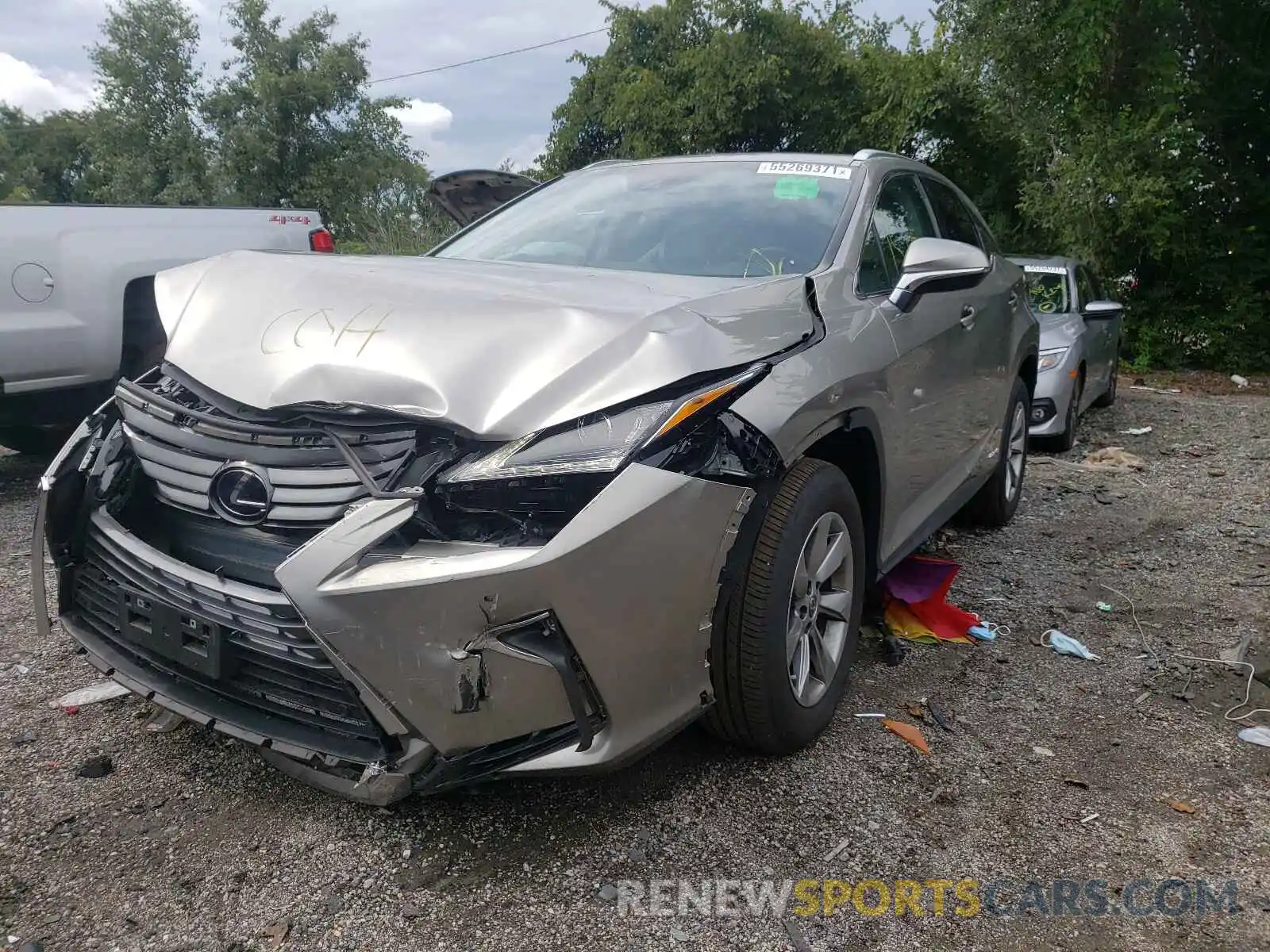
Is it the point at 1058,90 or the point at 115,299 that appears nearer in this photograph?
the point at 115,299

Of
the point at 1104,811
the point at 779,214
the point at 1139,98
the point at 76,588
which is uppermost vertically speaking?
the point at 1139,98

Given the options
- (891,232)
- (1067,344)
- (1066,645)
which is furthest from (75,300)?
(1067,344)

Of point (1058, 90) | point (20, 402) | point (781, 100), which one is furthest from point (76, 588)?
point (781, 100)

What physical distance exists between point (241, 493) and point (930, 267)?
2.19 meters

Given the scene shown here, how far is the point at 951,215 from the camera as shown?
4.39m

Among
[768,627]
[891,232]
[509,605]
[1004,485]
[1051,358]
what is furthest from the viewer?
[1051,358]

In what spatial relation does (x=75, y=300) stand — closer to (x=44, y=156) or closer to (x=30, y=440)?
(x=30, y=440)

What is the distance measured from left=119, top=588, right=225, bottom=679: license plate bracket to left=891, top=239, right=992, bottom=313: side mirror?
2.25 m

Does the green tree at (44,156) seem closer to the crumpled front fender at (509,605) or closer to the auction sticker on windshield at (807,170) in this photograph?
the auction sticker on windshield at (807,170)

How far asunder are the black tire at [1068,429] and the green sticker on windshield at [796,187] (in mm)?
4465

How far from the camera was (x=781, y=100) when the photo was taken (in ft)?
55.3

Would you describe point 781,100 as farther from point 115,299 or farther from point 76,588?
point 76,588

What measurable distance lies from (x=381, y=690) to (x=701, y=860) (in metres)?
0.91

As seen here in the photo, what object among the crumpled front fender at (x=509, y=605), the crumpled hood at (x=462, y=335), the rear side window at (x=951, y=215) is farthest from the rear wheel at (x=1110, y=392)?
the crumpled front fender at (x=509, y=605)
